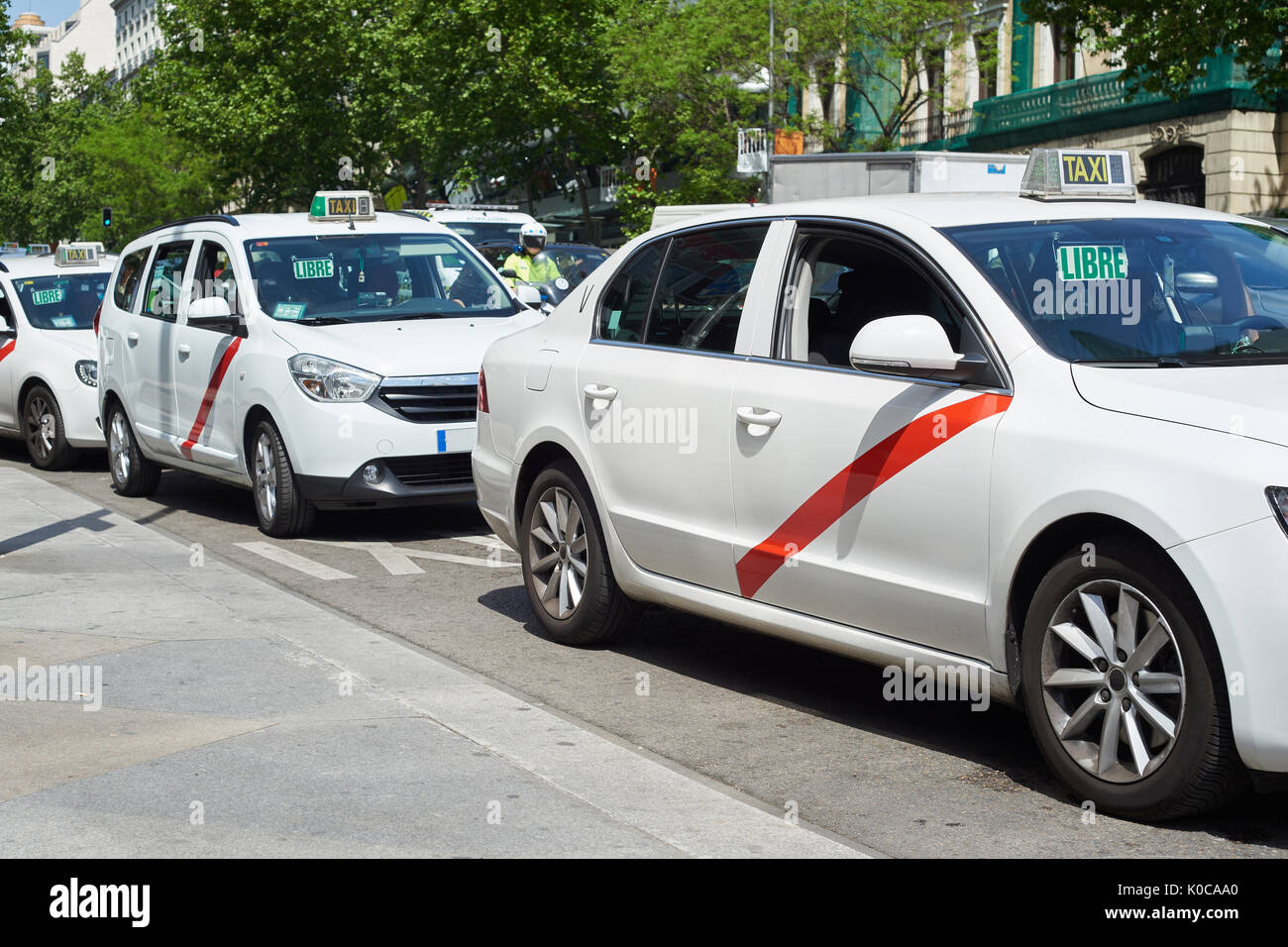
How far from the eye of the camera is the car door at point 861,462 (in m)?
4.98

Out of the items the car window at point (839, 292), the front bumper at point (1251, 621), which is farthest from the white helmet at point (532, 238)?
the front bumper at point (1251, 621)

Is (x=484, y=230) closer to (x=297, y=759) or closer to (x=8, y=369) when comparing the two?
(x=8, y=369)

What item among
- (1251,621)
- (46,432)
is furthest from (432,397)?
(46,432)

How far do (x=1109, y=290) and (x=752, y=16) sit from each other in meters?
35.3

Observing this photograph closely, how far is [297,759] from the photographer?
5215mm

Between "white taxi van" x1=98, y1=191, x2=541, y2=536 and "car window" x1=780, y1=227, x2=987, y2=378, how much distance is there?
14.0 ft

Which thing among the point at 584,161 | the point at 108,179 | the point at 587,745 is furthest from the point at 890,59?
the point at 108,179

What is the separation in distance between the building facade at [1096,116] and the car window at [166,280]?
1549 centimetres

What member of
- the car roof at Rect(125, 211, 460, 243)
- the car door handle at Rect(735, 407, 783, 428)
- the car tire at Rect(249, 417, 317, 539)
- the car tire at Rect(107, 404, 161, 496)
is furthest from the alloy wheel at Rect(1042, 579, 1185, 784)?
the car tire at Rect(107, 404, 161, 496)

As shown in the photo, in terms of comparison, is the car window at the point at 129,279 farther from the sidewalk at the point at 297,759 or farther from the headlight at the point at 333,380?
the sidewalk at the point at 297,759

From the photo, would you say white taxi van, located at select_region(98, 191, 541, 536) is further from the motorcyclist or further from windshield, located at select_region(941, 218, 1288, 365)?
windshield, located at select_region(941, 218, 1288, 365)

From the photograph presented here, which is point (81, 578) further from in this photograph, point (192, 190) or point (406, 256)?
point (192, 190)
